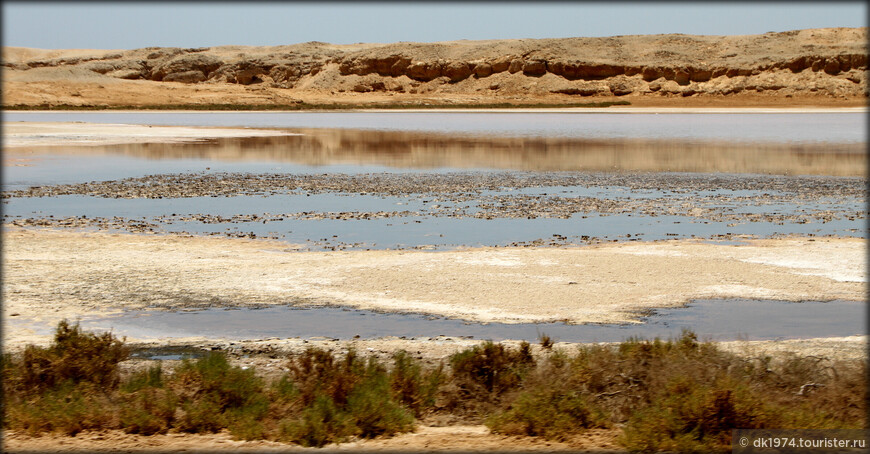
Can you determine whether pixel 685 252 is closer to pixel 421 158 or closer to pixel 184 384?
pixel 184 384

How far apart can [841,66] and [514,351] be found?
9675 cm

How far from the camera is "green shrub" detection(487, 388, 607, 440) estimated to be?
23.0 feet

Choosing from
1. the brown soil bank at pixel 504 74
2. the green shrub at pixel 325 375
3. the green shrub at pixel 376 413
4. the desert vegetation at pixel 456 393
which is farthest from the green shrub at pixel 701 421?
the brown soil bank at pixel 504 74

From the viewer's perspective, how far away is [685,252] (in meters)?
14.9

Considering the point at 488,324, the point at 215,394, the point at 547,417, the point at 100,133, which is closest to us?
the point at 547,417

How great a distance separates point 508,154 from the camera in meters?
36.7

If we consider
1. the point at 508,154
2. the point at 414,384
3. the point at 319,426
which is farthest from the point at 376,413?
the point at 508,154

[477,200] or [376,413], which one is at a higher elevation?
[477,200]

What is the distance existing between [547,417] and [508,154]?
30045mm

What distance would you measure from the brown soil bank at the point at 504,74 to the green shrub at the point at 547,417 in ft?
254

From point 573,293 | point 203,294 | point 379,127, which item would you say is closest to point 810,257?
point 573,293

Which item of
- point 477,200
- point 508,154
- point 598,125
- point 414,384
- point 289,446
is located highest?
point 598,125

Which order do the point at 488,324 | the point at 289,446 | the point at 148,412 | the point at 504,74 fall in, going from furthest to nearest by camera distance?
the point at 504,74, the point at 488,324, the point at 148,412, the point at 289,446

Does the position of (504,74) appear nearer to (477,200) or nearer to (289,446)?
(477,200)
